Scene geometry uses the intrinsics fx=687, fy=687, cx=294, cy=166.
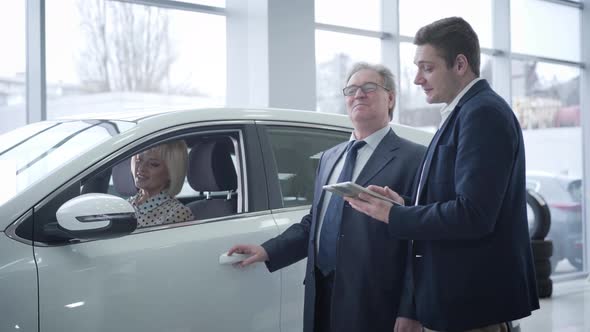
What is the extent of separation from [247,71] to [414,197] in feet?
13.2

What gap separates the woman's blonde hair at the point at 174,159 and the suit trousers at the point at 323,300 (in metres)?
0.75

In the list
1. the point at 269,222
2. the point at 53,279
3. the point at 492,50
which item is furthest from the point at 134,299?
the point at 492,50

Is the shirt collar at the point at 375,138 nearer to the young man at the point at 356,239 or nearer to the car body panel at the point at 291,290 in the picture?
the young man at the point at 356,239

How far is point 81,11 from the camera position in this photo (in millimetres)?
5195

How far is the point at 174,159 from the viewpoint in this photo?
8.58ft

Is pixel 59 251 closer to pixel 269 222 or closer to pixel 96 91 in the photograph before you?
pixel 269 222

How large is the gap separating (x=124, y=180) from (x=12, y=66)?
251cm

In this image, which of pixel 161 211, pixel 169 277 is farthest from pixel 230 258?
pixel 161 211

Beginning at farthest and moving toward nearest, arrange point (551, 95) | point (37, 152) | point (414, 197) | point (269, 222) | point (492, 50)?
point (551, 95), point (492, 50), point (269, 222), point (37, 152), point (414, 197)

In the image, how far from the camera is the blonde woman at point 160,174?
101 inches

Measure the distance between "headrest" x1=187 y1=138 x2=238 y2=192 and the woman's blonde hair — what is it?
3 centimetres

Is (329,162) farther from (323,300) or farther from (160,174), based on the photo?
(160,174)

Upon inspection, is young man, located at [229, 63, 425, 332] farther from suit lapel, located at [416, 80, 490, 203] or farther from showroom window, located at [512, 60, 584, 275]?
showroom window, located at [512, 60, 584, 275]

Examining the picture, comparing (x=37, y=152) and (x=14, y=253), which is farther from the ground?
(x=37, y=152)
